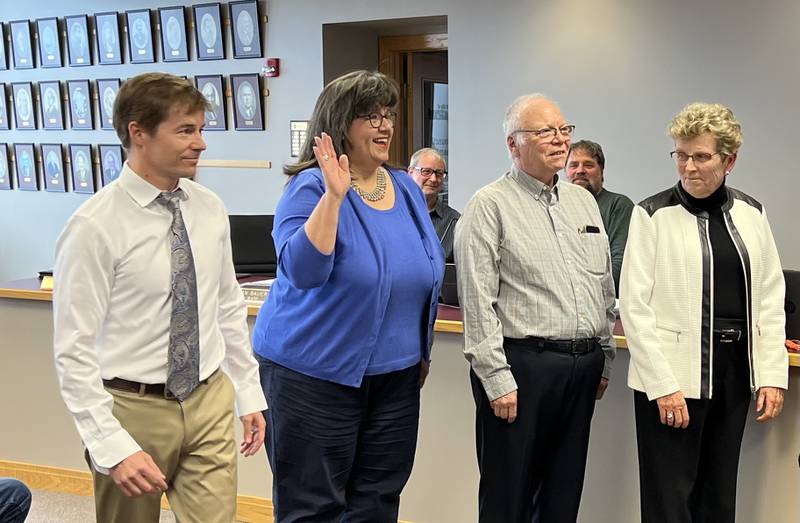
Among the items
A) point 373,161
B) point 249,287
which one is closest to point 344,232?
point 373,161

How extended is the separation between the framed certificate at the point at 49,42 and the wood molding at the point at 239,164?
5.22 ft

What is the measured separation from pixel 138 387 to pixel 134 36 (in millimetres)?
5450

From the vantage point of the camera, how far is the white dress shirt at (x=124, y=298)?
1777mm

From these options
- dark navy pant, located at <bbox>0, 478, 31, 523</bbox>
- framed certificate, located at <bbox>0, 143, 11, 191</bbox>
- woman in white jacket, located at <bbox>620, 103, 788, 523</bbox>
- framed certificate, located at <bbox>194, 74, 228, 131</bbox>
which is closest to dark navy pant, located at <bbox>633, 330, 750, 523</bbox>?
woman in white jacket, located at <bbox>620, 103, 788, 523</bbox>

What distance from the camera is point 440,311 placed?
3.26 meters

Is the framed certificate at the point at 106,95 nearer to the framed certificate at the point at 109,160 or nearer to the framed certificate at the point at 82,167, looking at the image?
the framed certificate at the point at 109,160

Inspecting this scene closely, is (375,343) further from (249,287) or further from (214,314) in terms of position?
(249,287)

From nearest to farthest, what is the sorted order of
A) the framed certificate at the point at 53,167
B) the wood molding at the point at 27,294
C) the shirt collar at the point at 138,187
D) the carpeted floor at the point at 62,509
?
1. the shirt collar at the point at 138,187
2. the carpeted floor at the point at 62,509
3. the wood molding at the point at 27,294
4. the framed certificate at the point at 53,167

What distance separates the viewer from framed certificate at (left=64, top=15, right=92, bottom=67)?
7.01m

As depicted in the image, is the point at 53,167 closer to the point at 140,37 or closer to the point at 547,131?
the point at 140,37

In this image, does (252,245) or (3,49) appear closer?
(252,245)

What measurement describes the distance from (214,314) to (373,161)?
1.69 ft

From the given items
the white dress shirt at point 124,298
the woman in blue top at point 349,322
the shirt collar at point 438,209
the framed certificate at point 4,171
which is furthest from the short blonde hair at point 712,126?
the framed certificate at point 4,171

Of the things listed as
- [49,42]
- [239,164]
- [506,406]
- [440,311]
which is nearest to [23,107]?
[49,42]
